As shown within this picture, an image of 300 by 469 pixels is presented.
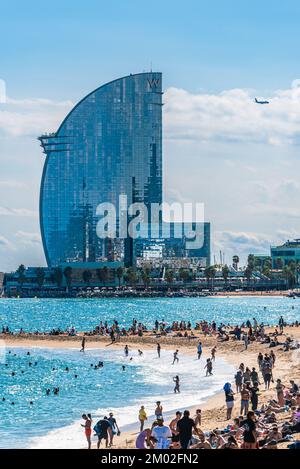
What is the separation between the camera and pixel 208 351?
58.9 metres

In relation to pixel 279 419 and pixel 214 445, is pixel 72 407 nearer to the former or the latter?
pixel 279 419

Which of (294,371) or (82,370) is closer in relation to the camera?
(294,371)

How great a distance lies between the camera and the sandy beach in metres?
30.3

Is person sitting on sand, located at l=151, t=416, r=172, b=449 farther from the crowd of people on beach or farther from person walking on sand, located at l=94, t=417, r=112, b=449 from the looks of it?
person walking on sand, located at l=94, t=417, r=112, b=449

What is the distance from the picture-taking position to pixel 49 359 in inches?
2387

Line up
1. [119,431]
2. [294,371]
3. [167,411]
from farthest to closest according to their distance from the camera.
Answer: [294,371]
[167,411]
[119,431]

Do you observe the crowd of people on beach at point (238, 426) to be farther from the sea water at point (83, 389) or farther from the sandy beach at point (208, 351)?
the sea water at point (83, 389)

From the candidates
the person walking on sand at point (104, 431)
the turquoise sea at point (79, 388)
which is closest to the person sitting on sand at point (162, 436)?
the person walking on sand at point (104, 431)

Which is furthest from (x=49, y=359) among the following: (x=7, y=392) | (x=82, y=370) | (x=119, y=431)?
(x=119, y=431)

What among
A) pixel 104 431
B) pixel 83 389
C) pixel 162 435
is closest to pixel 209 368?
pixel 83 389

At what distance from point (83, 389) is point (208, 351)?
16.5m

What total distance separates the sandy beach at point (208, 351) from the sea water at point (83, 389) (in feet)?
4.47

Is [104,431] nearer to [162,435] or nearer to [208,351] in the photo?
[162,435]
